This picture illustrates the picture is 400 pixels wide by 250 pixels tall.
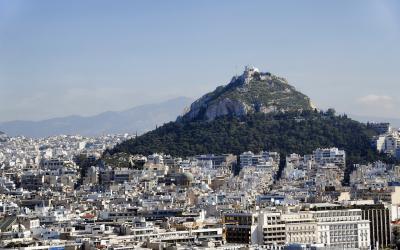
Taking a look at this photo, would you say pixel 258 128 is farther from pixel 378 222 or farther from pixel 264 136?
pixel 378 222

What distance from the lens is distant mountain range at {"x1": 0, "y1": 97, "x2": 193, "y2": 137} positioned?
139250 mm

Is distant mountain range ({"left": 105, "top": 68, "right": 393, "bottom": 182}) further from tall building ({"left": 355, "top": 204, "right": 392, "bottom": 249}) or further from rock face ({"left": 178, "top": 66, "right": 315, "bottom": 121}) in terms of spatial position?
tall building ({"left": 355, "top": 204, "right": 392, "bottom": 249})

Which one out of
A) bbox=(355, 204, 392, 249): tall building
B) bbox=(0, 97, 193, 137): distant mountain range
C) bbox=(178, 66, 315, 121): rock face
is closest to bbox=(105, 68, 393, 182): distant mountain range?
bbox=(178, 66, 315, 121): rock face

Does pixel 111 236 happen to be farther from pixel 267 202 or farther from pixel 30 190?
pixel 30 190

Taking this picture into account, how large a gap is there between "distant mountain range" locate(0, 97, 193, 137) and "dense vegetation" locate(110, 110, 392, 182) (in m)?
59.9

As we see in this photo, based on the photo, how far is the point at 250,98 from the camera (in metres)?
72.4

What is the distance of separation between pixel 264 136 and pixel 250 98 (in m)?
4.95

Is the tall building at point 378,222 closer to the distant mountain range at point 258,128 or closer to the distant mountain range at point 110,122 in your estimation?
the distant mountain range at point 258,128

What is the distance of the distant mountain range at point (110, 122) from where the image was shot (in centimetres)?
13925

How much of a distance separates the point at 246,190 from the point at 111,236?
21.2 meters

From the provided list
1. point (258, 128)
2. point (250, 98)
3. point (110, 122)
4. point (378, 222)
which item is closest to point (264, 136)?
point (258, 128)

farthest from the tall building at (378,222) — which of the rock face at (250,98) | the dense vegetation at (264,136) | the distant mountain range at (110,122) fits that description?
the distant mountain range at (110,122)

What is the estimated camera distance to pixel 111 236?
3123cm

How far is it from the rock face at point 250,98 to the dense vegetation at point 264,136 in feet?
3.38
